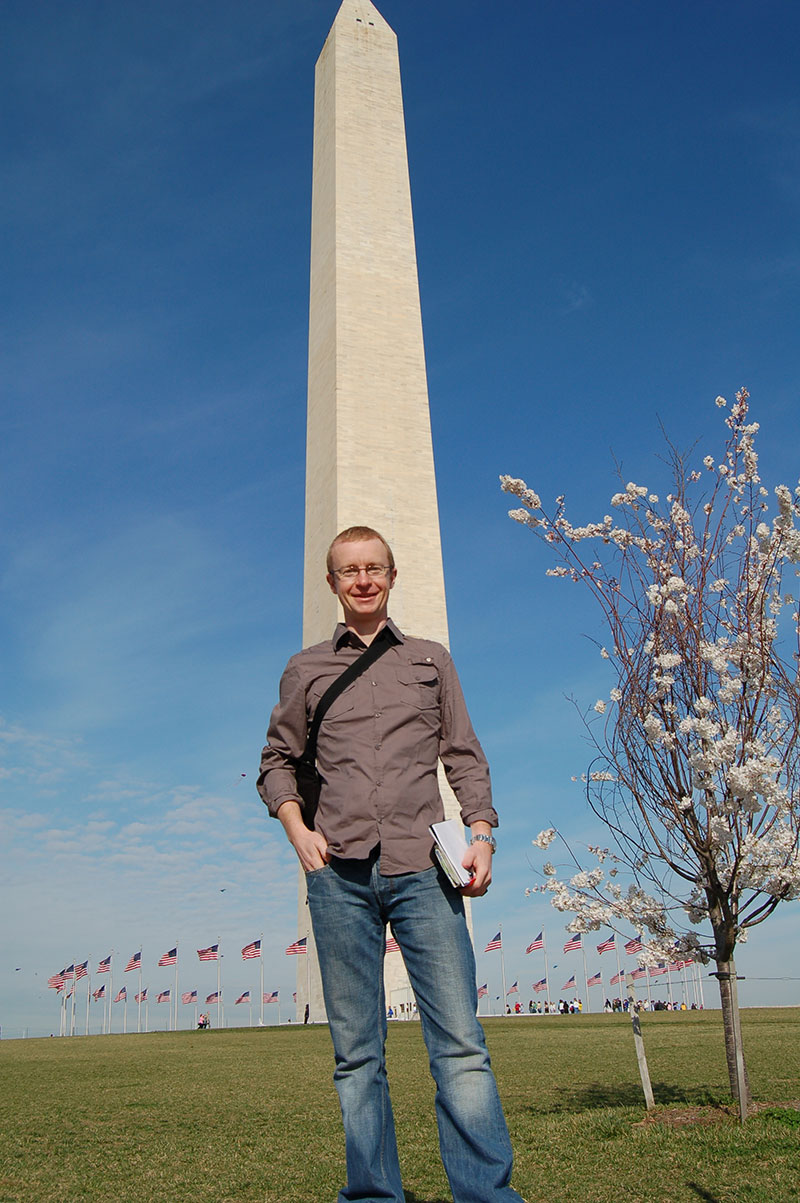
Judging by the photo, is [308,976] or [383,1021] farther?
[308,976]

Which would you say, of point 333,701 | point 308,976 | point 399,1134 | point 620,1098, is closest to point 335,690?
point 333,701

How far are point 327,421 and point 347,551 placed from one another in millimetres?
25167

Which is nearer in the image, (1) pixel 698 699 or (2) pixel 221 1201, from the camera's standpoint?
(2) pixel 221 1201

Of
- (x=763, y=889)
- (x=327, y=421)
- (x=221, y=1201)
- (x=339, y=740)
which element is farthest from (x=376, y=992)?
(x=327, y=421)

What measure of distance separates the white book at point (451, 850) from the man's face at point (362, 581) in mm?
719

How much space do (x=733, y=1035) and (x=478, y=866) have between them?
447 cm

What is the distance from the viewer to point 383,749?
2.96 m

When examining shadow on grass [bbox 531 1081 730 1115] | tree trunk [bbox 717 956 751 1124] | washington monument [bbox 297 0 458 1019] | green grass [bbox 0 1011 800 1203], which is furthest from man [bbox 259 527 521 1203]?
washington monument [bbox 297 0 458 1019]

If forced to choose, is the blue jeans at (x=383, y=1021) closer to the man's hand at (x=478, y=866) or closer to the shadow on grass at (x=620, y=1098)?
the man's hand at (x=478, y=866)

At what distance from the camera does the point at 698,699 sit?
696 centimetres

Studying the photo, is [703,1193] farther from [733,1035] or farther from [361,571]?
[361,571]

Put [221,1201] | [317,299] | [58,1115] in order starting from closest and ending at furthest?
[221,1201] → [58,1115] → [317,299]

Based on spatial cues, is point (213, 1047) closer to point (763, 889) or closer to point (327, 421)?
point (763, 889)

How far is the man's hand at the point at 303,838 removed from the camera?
283 cm
